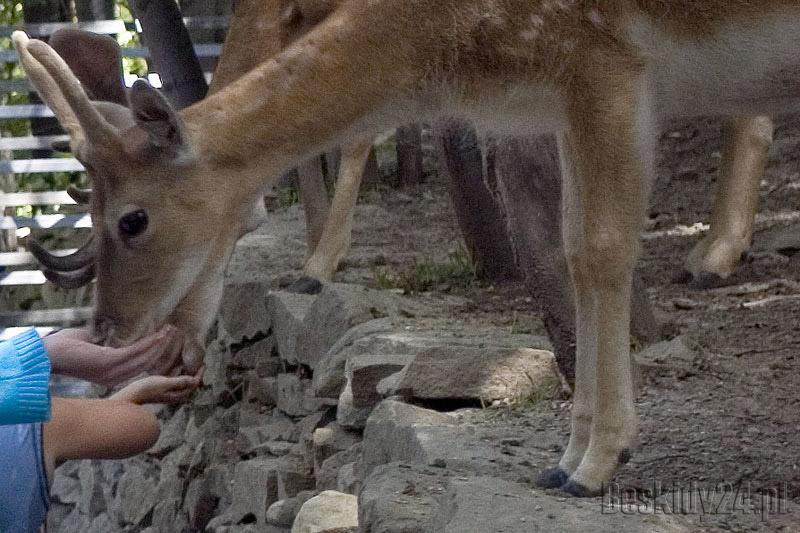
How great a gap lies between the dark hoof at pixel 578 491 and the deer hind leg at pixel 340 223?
357 cm

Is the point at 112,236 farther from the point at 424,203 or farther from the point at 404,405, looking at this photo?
the point at 424,203

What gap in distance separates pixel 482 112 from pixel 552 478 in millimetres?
1042

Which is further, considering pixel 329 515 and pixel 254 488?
pixel 254 488

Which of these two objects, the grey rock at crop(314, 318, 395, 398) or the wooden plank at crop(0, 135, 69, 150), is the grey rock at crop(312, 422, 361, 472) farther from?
the wooden plank at crop(0, 135, 69, 150)

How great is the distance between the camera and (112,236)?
464cm

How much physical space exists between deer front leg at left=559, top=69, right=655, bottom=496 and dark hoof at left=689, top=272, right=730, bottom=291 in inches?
98.5

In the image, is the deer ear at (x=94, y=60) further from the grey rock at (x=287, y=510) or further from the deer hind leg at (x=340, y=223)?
the deer hind leg at (x=340, y=223)

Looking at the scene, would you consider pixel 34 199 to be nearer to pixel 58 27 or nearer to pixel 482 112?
pixel 58 27

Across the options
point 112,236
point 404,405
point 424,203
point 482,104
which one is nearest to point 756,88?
point 482,104

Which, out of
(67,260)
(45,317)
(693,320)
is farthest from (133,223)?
(45,317)

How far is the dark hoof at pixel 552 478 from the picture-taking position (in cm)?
406

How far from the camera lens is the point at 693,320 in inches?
235

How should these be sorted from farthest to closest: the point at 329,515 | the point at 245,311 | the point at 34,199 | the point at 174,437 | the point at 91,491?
1. the point at 34,199
2. the point at 91,491
3. the point at 174,437
4. the point at 245,311
5. the point at 329,515

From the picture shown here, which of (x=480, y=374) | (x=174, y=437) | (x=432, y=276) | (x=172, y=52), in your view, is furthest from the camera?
(x=174, y=437)
